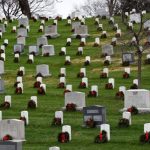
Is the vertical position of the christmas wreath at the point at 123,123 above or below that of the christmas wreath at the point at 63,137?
above

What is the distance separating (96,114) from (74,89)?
7.31m

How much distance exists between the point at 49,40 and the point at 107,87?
12.9 meters

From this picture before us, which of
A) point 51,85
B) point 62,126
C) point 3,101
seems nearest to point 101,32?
point 51,85

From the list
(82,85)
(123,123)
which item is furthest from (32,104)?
(123,123)

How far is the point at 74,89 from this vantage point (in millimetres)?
30609

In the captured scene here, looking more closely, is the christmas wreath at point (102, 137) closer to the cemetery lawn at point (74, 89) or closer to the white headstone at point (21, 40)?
the cemetery lawn at point (74, 89)

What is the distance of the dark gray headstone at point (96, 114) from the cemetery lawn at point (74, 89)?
359 mm

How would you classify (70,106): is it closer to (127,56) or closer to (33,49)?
(127,56)

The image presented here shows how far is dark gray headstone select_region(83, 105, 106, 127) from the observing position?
23.2m

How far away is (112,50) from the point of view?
125ft

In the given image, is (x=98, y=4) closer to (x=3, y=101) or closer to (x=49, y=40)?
(x=49, y=40)

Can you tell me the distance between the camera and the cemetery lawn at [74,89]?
21.2 meters

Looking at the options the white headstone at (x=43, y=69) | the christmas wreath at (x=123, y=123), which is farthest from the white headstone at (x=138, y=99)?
the white headstone at (x=43, y=69)

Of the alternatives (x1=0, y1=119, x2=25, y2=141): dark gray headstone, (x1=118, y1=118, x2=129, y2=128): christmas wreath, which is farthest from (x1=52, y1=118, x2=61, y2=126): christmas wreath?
(x1=0, y1=119, x2=25, y2=141): dark gray headstone
